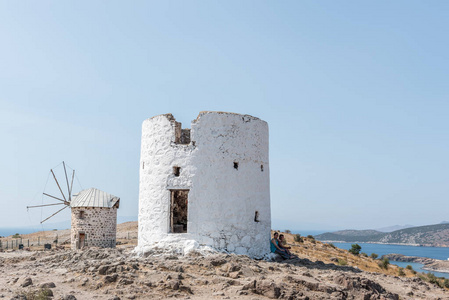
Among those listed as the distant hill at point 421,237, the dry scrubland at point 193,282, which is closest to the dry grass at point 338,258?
the dry scrubland at point 193,282

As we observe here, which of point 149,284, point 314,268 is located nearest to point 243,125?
point 314,268

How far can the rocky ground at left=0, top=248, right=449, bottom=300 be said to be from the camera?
9977mm

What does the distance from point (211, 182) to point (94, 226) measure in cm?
1147

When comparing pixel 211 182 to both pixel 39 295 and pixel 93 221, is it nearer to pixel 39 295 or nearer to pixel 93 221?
pixel 39 295

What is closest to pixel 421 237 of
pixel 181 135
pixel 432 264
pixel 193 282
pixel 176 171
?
pixel 432 264

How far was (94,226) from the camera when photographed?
904 inches

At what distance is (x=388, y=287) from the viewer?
13.3m

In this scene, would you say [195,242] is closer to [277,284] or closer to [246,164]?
[246,164]

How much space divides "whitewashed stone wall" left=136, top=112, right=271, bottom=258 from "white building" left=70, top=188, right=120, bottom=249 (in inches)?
338

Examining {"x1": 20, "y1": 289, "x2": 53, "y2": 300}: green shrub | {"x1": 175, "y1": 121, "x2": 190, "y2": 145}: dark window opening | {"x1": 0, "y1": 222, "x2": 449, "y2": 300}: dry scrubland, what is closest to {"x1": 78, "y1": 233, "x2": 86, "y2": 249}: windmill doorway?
{"x1": 0, "y1": 222, "x2": 449, "y2": 300}: dry scrubland

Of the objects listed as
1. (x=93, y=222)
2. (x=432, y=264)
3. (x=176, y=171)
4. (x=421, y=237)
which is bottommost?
(x=421, y=237)

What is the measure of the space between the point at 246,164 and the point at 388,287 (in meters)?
6.50

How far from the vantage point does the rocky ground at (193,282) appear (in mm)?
9977

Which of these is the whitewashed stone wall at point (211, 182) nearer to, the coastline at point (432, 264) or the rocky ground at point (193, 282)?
the rocky ground at point (193, 282)
